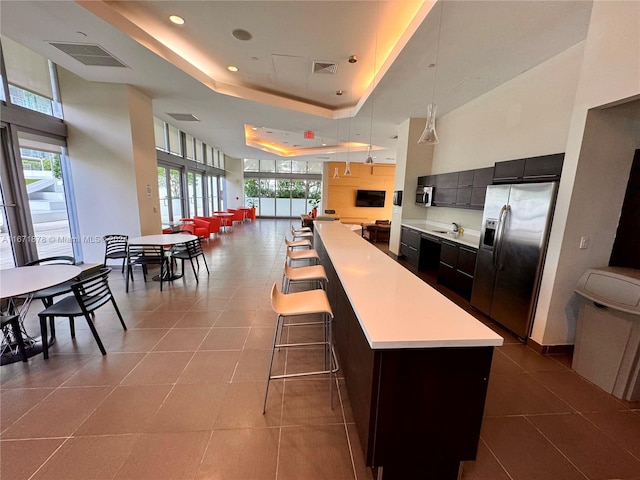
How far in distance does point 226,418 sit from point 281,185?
13.5 meters

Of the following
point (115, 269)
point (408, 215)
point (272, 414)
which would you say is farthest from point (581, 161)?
point (115, 269)

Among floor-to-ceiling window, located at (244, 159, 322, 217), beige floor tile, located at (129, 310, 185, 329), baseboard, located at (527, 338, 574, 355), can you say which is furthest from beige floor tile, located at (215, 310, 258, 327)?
floor-to-ceiling window, located at (244, 159, 322, 217)

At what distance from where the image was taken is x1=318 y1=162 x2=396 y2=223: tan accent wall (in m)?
13.0

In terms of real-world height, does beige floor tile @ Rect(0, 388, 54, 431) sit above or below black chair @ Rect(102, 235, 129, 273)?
below

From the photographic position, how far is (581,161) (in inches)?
91.0

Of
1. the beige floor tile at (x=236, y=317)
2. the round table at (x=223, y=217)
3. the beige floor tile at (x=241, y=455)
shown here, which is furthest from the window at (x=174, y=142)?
the beige floor tile at (x=241, y=455)

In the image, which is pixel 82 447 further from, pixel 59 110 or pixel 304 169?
pixel 304 169

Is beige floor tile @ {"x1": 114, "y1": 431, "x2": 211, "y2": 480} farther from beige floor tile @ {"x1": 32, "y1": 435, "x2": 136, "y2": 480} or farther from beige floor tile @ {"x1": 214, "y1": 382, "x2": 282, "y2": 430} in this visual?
beige floor tile @ {"x1": 214, "y1": 382, "x2": 282, "y2": 430}

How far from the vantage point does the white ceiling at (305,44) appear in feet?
8.55

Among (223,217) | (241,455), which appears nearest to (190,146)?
(223,217)

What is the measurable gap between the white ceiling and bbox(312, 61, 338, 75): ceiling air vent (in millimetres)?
135

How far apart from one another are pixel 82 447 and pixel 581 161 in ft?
14.2

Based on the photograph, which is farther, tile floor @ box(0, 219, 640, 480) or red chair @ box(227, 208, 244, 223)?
red chair @ box(227, 208, 244, 223)

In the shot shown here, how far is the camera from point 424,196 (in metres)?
5.65
